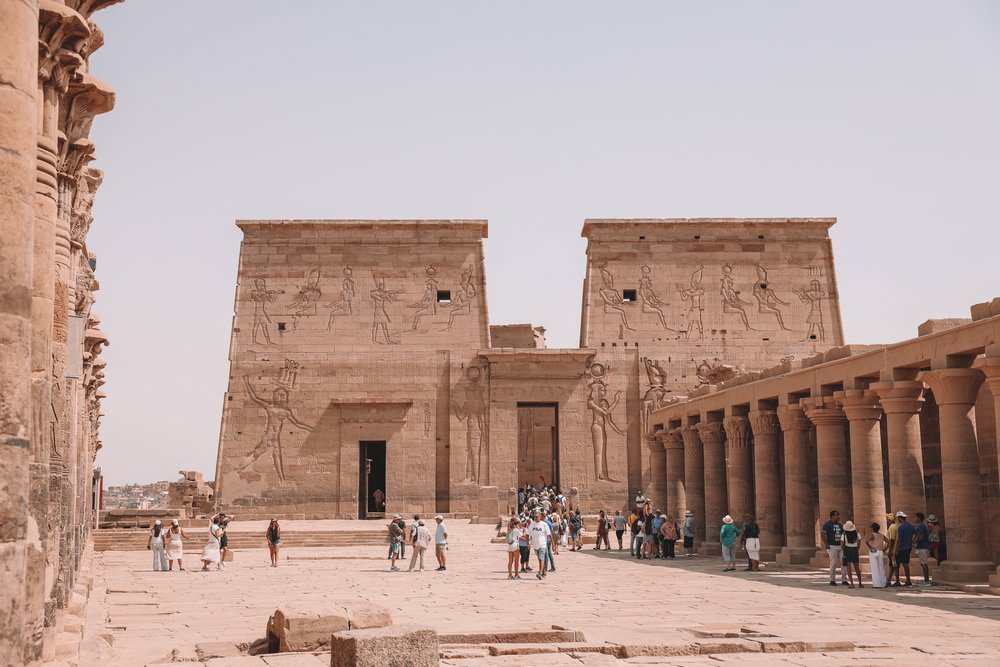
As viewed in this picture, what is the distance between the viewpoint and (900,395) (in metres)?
14.7

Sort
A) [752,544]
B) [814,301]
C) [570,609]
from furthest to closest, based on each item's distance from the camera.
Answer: [814,301]
[752,544]
[570,609]

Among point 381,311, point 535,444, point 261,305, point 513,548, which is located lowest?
point 513,548

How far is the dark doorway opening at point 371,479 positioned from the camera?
32528 mm

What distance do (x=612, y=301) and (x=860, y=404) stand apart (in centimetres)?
1794

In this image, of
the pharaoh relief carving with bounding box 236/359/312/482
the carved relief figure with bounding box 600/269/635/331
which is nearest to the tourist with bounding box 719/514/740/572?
the carved relief figure with bounding box 600/269/635/331

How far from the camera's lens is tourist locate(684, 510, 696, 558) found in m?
20.9

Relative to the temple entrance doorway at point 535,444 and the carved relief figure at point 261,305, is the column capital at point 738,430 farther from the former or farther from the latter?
the temple entrance doorway at point 535,444

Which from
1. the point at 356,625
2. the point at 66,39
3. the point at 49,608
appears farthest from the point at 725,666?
the point at 66,39

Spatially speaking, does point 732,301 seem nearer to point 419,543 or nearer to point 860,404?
point 860,404

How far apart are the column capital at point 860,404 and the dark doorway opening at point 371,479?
18.8 metres

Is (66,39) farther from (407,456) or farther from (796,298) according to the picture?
(796,298)

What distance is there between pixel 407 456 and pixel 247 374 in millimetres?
5583

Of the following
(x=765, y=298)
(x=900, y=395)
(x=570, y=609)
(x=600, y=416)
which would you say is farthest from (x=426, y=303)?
(x=570, y=609)

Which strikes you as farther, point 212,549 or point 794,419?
point 212,549
